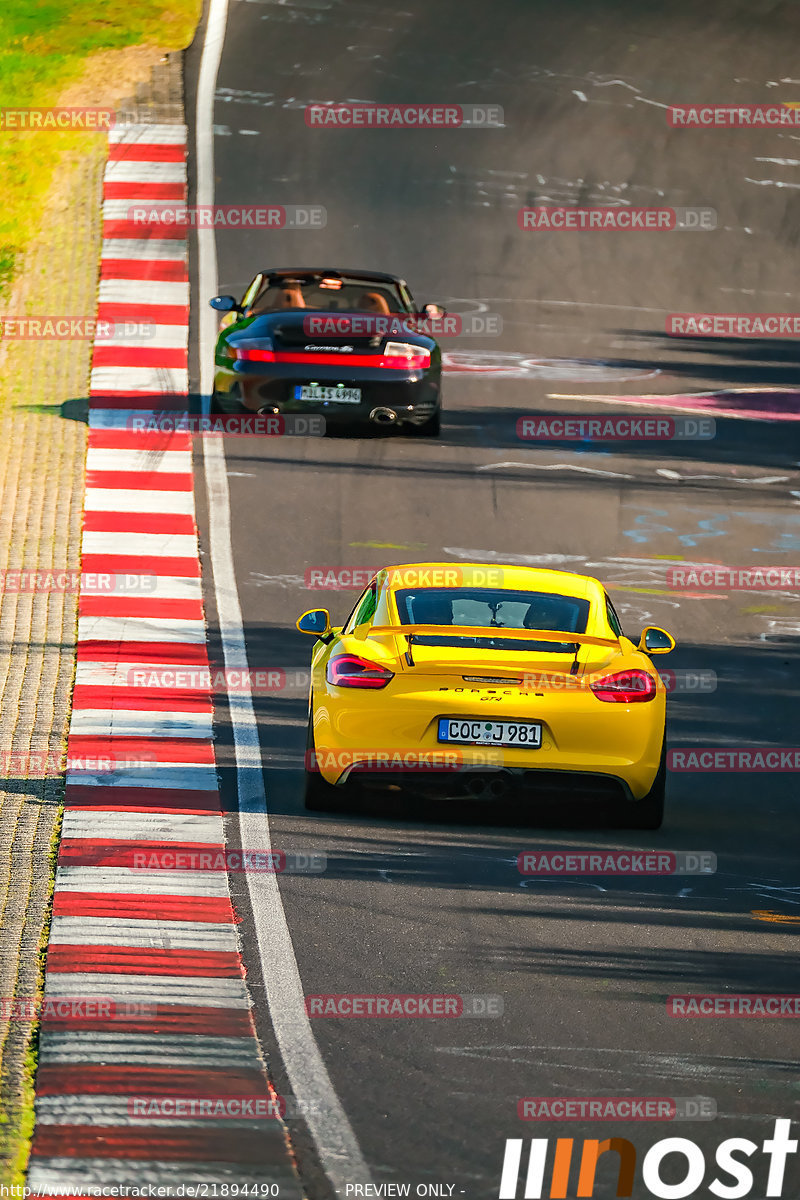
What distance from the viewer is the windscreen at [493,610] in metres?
9.77

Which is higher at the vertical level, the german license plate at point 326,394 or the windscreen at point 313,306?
the windscreen at point 313,306

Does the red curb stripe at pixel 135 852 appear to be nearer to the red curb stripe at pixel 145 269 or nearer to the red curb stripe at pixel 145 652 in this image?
the red curb stripe at pixel 145 652

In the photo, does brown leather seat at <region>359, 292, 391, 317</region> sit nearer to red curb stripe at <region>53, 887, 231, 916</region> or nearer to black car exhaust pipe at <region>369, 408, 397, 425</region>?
black car exhaust pipe at <region>369, 408, 397, 425</region>

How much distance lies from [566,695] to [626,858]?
88 centimetres

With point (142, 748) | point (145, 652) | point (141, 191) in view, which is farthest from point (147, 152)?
point (142, 748)

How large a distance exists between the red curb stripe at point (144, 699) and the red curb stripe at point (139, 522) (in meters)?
3.83

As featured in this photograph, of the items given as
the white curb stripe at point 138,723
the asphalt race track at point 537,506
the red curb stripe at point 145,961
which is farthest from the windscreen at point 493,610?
the red curb stripe at point 145,961

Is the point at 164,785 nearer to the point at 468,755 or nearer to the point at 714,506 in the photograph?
the point at 468,755

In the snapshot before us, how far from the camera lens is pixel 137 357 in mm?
21016

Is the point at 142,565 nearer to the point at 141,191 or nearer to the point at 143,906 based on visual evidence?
the point at 143,906

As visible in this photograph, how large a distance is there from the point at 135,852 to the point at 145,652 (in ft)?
12.7

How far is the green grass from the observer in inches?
1056

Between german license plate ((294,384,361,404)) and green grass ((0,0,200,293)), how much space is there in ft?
30.7

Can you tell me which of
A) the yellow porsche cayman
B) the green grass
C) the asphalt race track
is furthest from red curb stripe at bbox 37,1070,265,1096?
the green grass
